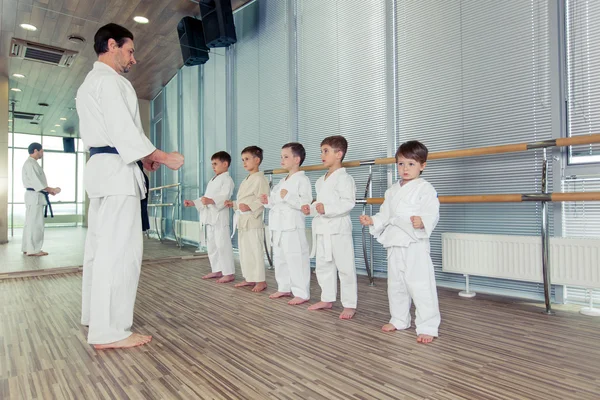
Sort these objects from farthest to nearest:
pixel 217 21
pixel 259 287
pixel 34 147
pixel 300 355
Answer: pixel 217 21 < pixel 34 147 < pixel 259 287 < pixel 300 355

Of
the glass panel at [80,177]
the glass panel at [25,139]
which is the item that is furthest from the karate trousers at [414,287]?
the glass panel at [25,139]

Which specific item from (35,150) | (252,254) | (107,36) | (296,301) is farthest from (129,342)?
(35,150)

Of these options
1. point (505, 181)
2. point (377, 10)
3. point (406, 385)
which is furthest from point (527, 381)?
point (377, 10)

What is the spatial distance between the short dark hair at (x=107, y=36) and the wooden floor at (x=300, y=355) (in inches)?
60.3

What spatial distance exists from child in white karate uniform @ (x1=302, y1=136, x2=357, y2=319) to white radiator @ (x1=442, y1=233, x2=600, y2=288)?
0.82m

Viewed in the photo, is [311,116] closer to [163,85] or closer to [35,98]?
[163,85]

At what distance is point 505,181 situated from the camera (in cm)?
273

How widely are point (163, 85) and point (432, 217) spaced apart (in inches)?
143

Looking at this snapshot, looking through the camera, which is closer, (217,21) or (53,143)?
(53,143)

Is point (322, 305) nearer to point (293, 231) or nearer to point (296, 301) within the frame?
point (296, 301)

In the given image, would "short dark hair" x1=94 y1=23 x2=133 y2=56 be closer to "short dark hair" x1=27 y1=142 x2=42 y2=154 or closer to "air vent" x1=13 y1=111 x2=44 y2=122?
"short dark hair" x1=27 y1=142 x2=42 y2=154

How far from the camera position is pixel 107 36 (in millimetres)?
2035

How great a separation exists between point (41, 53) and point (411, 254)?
3.86m

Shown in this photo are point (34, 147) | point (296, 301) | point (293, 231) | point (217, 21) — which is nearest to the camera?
point (296, 301)
